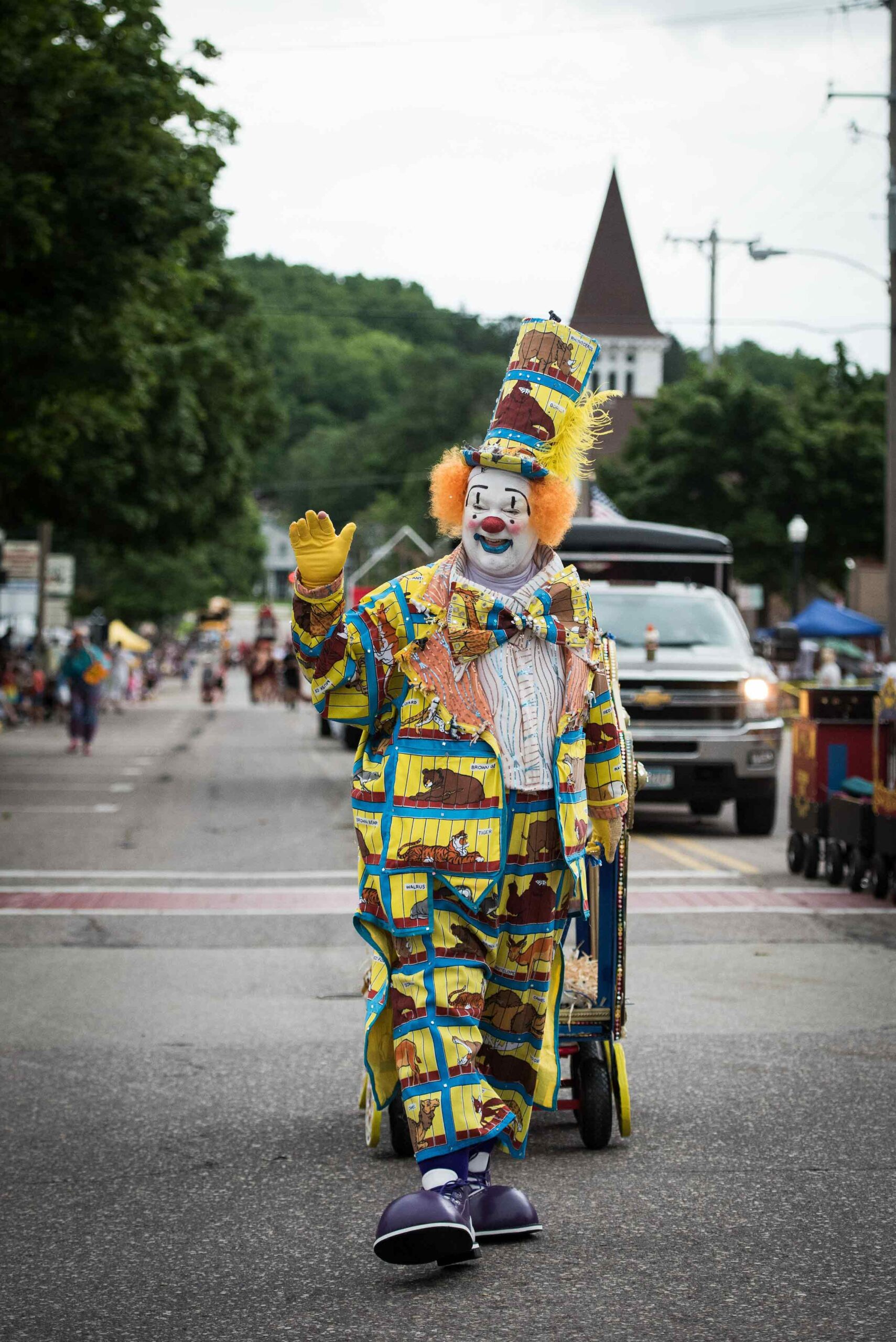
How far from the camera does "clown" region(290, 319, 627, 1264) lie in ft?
14.4

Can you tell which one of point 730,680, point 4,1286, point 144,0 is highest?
point 144,0

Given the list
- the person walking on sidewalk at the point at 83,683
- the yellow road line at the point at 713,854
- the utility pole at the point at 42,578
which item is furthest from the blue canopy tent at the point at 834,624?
the yellow road line at the point at 713,854

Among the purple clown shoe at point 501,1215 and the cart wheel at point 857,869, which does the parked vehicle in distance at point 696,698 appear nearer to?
the cart wheel at point 857,869

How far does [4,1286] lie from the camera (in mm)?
4055

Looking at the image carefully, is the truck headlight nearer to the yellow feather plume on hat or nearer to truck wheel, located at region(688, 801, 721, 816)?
truck wheel, located at region(688, 801, 721, 816)

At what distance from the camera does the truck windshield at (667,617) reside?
15.3 meters

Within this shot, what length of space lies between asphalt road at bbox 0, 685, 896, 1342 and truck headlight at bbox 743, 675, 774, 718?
352 cm

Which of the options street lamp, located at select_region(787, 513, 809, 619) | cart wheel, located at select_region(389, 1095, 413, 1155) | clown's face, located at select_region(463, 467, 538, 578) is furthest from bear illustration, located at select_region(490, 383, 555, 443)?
street lamp, located at select_region(787, 513, 809, 619)

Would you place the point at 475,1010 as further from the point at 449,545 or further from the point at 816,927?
the point at 449,545

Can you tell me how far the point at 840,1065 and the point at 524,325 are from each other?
297 centimetres

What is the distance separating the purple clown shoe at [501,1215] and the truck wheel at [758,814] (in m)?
10.9

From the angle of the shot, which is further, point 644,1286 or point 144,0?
point 144,0

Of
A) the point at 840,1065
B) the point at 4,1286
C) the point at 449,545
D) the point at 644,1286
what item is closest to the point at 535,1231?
the point at 644,1286

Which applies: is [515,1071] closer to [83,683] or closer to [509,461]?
[509,461]
